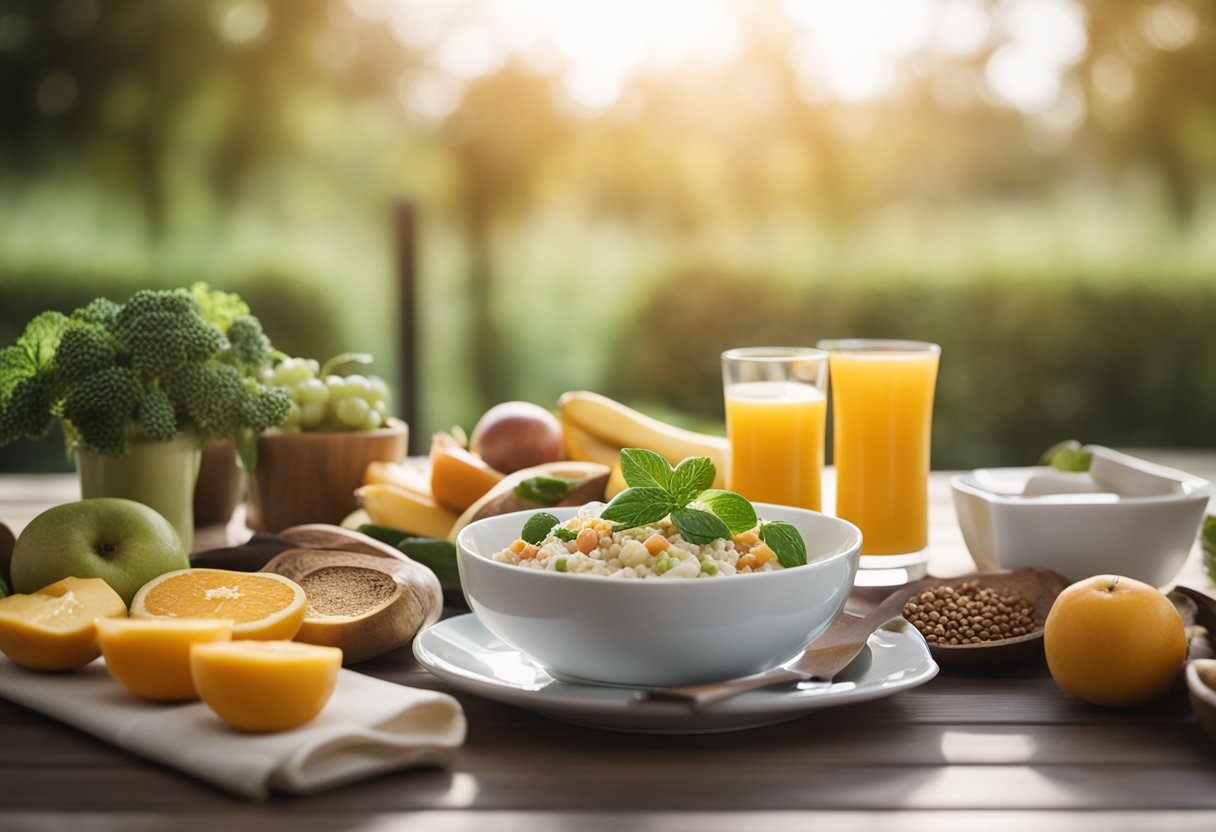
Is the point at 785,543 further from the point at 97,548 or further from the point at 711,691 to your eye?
the point at 97,548

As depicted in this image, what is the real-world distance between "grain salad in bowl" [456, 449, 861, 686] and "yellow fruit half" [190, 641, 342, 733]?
18 cm

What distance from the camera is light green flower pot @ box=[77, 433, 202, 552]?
1.57 metres

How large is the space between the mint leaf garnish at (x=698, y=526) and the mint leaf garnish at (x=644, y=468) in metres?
0.07

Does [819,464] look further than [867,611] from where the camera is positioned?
Yes

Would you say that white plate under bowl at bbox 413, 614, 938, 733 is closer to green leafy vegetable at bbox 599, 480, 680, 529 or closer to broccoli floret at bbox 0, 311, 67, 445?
green leafy vegetable at bbox 599, 480, 680, 529

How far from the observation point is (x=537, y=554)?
111cm

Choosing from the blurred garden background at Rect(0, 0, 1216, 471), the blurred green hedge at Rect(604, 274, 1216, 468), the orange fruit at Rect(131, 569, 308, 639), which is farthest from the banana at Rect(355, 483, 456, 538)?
the blurred green hedge at Rect(604, 274, 1216, 468)

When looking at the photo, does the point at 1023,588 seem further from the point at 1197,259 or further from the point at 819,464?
the point at 1197,259

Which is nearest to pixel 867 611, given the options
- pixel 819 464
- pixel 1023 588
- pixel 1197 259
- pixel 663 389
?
pixel 1023 588

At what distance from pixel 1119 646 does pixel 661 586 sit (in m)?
0.42

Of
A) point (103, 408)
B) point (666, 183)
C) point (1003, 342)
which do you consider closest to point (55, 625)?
point (103, 408)

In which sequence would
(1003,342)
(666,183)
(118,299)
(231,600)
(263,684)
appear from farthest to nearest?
(666,183) → (1003,342) → (118,299) → (231,600) → (263,684)

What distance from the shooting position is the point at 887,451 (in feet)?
5.21

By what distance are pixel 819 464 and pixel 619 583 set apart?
73cm
